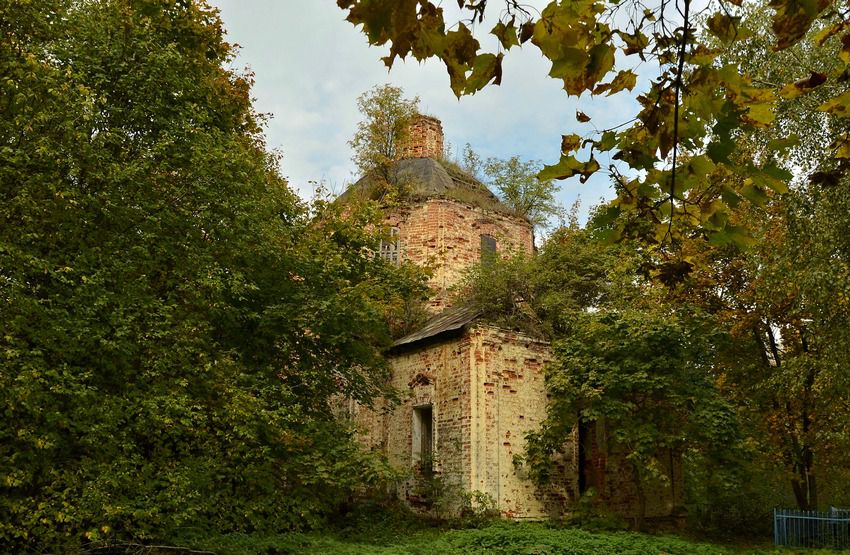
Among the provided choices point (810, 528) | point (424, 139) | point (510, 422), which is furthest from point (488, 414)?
point (424, 139)

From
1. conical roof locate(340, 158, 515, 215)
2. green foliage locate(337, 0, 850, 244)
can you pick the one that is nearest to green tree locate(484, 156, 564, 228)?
conical roof locate(340, 158, 515, 215)

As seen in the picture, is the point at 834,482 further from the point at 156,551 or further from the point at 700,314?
the point at 156,551

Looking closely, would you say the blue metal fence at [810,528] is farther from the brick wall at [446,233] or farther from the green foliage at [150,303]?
the brick wall at [446,233]

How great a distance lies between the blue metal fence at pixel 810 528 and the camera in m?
13.7

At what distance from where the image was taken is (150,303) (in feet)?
32.2

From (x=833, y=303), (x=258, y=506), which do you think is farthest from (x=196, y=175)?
(x=833, y=303)

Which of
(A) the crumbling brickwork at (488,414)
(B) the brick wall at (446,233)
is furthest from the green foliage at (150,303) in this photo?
(B) the brick wall at (446,233)

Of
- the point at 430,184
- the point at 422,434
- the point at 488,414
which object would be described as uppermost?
the point at 430,184

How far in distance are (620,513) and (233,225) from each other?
10663 mm

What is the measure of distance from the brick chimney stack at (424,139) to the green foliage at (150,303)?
10994 millimetres

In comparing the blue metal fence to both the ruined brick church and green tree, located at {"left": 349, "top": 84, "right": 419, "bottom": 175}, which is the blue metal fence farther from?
green tree, located at {"left": 349, "top": 84, "right": 419, "bottom": 175}

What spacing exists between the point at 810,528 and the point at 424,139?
52.8ft

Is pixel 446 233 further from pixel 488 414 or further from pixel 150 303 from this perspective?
pixel 150 303

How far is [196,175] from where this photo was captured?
36.3ft
